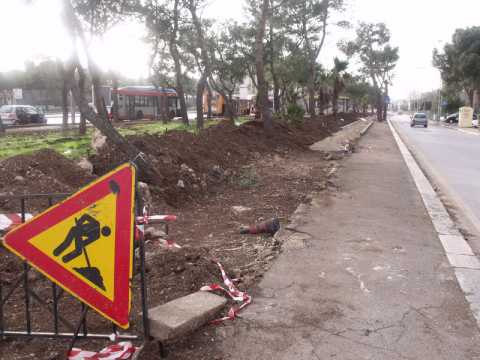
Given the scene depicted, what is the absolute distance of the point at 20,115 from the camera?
1243 inches

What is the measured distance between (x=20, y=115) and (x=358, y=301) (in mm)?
31118

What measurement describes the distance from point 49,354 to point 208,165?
8.09 meters

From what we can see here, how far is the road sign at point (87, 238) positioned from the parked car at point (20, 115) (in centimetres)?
3013

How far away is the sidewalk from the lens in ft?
11.5

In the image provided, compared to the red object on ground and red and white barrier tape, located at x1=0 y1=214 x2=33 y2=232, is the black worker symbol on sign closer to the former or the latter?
red and white barrier tape, located at x1=0 y1=214 x2=33 y2=232

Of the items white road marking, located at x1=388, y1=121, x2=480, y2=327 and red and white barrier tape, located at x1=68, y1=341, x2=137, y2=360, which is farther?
white road marking, located at x1=388, y1=121, x2=480, y2=327

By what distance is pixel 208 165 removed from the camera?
1132cm

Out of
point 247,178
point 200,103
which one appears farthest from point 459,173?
point 200,103

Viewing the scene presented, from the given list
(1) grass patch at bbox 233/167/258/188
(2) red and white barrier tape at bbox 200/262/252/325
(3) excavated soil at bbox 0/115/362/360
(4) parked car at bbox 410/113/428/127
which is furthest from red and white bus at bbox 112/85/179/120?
(2) red and white barrier tape at bbox 200/262/252/325

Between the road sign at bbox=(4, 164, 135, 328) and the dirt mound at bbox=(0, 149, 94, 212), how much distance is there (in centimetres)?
344

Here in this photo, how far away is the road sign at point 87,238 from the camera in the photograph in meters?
3.19

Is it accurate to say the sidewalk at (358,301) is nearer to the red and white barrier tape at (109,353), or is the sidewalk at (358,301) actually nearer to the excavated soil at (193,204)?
the excavated soil at (193,204)

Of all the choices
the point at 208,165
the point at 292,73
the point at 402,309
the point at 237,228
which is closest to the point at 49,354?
the point at 402,309

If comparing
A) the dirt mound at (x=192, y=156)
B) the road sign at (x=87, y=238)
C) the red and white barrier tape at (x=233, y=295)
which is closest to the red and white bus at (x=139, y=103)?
the dirt mound at (x=192, y=156)
